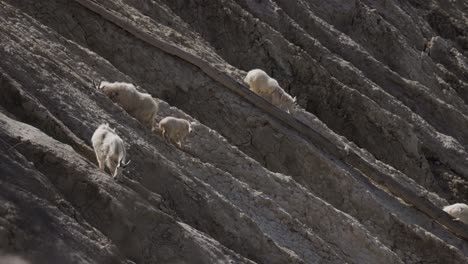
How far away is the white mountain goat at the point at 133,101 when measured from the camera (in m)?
12.6

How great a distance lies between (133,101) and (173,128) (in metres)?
0.65

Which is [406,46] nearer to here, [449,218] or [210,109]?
[449,218]

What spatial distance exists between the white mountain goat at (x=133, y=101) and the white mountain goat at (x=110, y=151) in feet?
5.46

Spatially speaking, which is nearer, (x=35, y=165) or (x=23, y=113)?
(x=35, y=165)

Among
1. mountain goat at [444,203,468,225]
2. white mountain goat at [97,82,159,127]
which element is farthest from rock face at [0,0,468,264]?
mountain goat at [444,203,468,225]

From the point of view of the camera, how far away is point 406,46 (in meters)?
21.2

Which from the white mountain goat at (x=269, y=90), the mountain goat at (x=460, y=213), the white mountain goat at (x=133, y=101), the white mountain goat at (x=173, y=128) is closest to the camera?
the white mountain goat at (x=133, y=101)

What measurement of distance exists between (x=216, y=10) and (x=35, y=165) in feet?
27.5

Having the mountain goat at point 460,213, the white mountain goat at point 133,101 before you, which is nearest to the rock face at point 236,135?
the white mountain goat at point 133,101

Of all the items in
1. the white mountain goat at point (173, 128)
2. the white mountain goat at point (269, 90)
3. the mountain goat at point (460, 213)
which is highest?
the white mountain goat at point (269, 90)

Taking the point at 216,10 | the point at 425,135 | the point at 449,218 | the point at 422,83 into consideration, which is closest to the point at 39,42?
the point at 216,10

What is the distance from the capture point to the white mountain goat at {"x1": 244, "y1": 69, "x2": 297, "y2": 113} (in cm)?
1543

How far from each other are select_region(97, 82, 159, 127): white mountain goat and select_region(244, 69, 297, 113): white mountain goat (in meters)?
3.10

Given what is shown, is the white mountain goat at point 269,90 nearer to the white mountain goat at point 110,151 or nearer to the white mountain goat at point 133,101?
the white mountain goat at point 133,101
